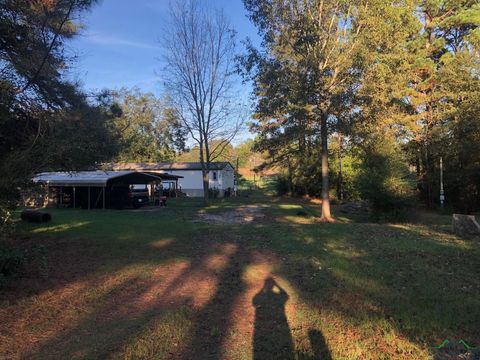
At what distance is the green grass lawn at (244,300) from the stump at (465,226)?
1716 millimetres

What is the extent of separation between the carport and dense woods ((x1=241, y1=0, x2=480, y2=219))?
897 centimetres

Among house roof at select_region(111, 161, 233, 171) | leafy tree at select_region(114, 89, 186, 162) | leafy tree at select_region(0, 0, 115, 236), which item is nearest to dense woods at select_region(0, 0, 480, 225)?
leafy tree at select_region(0, 0, 115, 236)

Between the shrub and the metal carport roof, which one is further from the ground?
the metal carport roof

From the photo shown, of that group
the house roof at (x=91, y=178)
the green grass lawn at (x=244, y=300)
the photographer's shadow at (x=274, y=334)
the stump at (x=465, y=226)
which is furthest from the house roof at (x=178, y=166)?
the photographer's shadow at (x=274, y=334)

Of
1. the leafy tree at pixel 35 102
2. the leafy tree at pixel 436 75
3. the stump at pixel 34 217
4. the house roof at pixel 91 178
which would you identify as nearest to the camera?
the leafy tree at pixel 35 102

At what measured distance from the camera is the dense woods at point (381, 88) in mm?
15883

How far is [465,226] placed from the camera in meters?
11.9

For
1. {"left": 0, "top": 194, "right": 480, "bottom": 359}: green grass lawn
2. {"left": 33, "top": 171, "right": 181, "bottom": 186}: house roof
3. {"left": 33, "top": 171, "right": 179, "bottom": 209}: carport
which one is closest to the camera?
{"left": 0, "top": 194, "right": 480, "bottom": 359}: green grass lawn

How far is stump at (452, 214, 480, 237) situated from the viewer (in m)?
11.6

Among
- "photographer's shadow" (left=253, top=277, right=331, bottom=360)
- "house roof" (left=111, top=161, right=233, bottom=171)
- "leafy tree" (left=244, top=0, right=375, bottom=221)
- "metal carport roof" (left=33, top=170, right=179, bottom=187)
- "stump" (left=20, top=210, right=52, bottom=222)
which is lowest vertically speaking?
"photographer's shadow" (left=253, top=277, right=331, bottom=360)

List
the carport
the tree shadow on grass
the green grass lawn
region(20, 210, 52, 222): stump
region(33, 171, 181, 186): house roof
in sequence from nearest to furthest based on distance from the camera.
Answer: the green grass lawn
the tree shadow on grass
region(20, 210, 52, 222): stump
region(33, 171, 181, 186): house roof
the carport

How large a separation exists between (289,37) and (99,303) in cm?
1392

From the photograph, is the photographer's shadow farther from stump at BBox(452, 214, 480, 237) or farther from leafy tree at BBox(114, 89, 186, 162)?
leafy tree at BBox(114, 89, 186, 162)

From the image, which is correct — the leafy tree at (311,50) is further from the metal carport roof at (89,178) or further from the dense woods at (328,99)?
the metal carport roof at (89,178)
